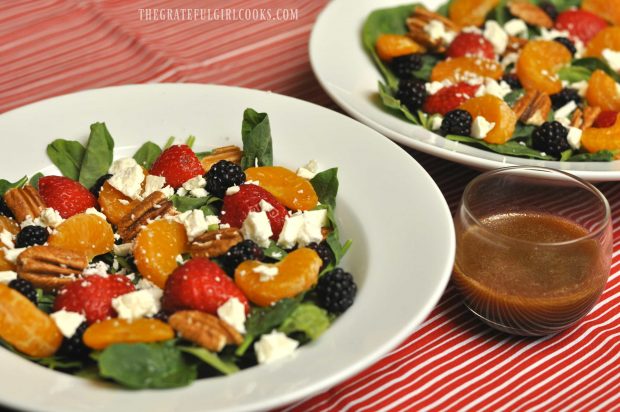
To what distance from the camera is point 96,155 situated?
253cm

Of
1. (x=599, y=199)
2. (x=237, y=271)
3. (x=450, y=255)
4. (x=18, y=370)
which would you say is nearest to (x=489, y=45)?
(x=599, y=199)

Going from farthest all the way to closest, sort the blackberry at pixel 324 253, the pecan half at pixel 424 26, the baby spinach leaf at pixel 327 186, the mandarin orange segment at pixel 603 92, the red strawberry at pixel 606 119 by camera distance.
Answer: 1. the pecan half at pixel 424 26
2. the mandarin orange segment at pixel 603 92
3. the red strawberry at pixel 606 119
4. the baby spinach leaf at pixel 327 186
5. the blackberry at pixel 324 253

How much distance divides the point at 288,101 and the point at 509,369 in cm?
115

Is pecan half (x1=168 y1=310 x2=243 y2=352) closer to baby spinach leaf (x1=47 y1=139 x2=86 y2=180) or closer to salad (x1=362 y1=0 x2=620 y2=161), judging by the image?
baby spinach leaf (x1=47 y1=139 x2=86 y2=180)

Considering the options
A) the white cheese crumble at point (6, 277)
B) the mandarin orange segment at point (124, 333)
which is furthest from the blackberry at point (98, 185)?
the mandarin orange segment at point (124, 333)

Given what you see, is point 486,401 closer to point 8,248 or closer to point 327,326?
point 327,326

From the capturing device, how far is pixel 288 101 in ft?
8.89

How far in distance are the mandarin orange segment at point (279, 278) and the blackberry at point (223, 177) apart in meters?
0.38

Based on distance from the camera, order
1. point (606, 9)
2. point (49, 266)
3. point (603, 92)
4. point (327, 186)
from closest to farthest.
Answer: point (49, 266), point (327, 186), point (603, 92), point (606, 9)

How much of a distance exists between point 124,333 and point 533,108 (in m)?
1.72

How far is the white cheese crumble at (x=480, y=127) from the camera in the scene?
265 centimetres

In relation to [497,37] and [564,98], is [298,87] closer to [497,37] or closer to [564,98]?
[497,37]

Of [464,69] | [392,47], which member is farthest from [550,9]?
[392,47]

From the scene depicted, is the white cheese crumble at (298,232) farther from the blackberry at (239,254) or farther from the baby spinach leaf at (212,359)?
the baby spinach leaf at (212,359)
